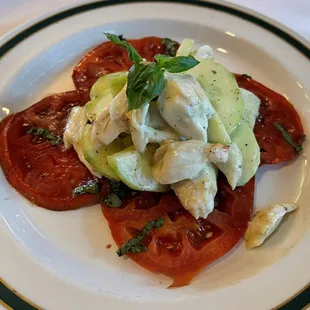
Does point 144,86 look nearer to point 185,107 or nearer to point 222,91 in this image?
point 185,107

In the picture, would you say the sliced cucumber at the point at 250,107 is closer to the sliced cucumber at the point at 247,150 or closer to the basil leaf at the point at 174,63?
the sliced cucumber at the point at 247,150

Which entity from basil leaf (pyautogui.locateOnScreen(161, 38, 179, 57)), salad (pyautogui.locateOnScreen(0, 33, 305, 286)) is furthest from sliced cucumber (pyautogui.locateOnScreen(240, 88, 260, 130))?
basil leaf (pyautogui.locateOnScreen(161, 38, 179, 57))

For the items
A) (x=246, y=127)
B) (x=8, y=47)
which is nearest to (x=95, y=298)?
(x=246, y=127)

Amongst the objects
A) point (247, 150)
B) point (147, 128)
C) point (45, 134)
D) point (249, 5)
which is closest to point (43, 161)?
point (45, 134)

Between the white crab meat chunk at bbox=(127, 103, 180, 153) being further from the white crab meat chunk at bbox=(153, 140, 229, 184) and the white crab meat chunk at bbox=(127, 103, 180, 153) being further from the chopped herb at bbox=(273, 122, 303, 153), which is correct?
the chopped herb at bbox=(273, 122, 303, 153)

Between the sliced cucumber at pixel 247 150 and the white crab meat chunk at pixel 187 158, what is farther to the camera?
the sliced cucumber at pixel 247 150

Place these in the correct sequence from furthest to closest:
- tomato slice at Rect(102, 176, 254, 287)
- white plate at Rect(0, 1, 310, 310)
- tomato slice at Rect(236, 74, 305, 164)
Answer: tomato slice at Rect(236, 74, 305, 164)
tomato slice at Rect(102, 176, 254, 287)
white plate at Rect(0, 1, 310, 310)

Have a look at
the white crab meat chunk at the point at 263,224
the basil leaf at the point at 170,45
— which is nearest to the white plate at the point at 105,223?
the white crab meat chunk at the point at 263,224

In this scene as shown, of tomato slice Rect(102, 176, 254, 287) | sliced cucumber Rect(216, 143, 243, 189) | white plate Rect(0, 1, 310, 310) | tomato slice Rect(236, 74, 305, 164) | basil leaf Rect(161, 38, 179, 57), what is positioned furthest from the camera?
basil leaf Rect(161, 38, 179, 57)
